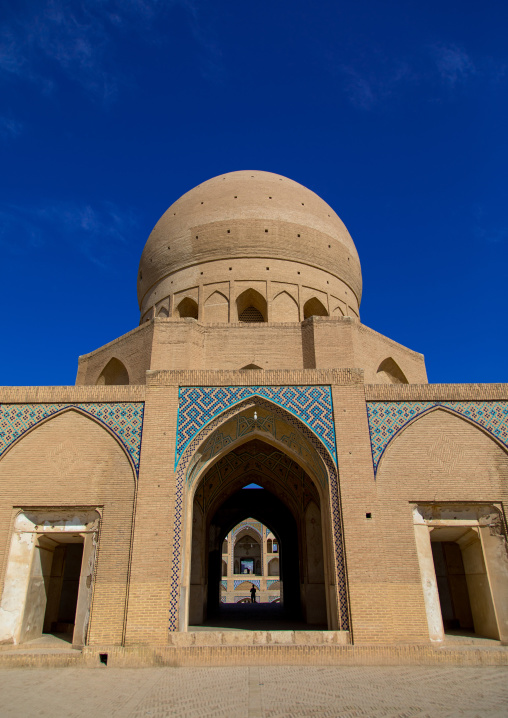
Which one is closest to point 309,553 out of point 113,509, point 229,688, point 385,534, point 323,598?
point 323,598

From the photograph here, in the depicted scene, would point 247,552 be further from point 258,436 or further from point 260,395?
point 260,395

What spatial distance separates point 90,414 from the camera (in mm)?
6516

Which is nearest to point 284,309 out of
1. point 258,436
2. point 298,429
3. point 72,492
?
point 258,436

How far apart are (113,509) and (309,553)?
12.4 ft

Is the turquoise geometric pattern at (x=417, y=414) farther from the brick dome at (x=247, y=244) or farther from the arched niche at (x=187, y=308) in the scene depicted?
the arched niche at (x=187, y=308)

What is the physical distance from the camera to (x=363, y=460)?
6246mm

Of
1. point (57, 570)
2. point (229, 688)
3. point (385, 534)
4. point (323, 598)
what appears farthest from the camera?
point (323, 598)

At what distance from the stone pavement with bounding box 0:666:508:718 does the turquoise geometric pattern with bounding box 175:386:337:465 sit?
2422mm

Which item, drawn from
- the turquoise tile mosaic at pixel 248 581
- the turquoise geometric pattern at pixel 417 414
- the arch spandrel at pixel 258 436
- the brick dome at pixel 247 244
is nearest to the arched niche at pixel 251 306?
the brick dome at pixel 247 244

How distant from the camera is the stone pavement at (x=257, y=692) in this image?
12.1 feet

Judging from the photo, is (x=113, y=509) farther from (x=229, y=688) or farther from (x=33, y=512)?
(x=229, y=688)

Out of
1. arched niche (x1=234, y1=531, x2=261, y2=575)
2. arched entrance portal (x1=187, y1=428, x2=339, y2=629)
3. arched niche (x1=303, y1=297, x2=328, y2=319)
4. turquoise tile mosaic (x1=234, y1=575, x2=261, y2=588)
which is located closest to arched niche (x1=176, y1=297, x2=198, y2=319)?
arched niche (x1=303, y1=297, x2=328, y2=319)

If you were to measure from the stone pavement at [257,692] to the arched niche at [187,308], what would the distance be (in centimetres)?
682

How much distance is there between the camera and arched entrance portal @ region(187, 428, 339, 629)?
6863 mm
